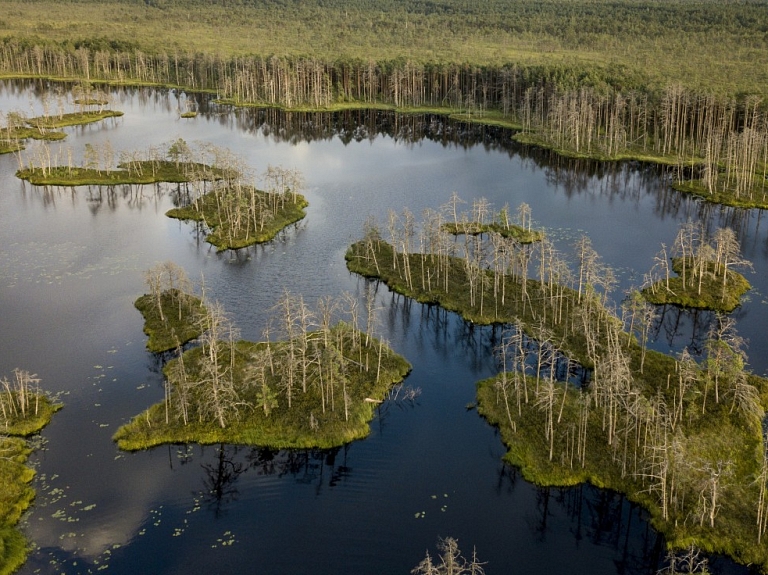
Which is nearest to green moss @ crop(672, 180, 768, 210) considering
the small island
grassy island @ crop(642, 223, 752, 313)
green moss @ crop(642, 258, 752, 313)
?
grassy island @ crop(642, 223, 752, 313)

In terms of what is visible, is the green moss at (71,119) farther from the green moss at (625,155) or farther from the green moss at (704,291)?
the green moss at (704,291)

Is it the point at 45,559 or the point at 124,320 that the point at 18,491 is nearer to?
the point at 45,559

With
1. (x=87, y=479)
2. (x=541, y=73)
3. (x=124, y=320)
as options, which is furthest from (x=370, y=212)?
(x=541, y=73)

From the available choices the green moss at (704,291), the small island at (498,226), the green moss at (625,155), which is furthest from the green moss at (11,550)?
the green moss at (625,155)

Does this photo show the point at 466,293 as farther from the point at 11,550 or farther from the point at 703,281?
the point at 11,550

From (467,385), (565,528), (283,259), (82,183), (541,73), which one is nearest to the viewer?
(565,528)

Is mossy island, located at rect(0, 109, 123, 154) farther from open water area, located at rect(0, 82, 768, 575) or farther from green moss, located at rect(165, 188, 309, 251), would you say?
green moss, located at rect(165, 188, 309, 251)

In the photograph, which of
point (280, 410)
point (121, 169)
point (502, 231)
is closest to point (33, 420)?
point (280, 410)
